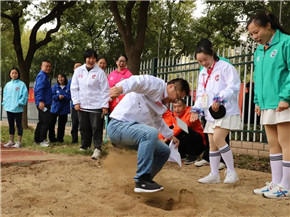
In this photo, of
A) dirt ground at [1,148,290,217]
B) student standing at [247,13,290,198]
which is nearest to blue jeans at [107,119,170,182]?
dirt ground at [1,148,290,217]

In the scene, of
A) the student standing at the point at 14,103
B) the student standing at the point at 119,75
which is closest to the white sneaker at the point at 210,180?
the student standing at the point at 119,75

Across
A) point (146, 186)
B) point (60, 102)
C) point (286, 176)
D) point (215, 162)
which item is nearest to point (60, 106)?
point (60, 102)

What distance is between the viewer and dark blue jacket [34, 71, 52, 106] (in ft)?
23.5

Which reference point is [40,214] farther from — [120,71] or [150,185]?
[120,71]

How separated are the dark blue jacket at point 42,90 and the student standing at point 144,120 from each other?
13.9ft

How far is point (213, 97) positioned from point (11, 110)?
480cm

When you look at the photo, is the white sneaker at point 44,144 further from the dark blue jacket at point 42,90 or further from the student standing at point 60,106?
the dark blue jacket at point 42,90

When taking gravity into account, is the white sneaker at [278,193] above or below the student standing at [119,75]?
below

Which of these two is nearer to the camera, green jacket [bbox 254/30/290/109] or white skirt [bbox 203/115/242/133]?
green jacket [bbox 254/30/290/109]

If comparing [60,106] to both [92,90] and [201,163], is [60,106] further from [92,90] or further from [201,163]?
[201,163]

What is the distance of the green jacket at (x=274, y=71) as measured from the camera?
3.31m

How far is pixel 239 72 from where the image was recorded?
6.90m

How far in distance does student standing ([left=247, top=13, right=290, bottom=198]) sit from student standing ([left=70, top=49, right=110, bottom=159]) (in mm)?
2867

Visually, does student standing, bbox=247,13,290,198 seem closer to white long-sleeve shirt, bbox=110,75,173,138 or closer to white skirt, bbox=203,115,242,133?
white skirt, bbox=203,115,242,133
